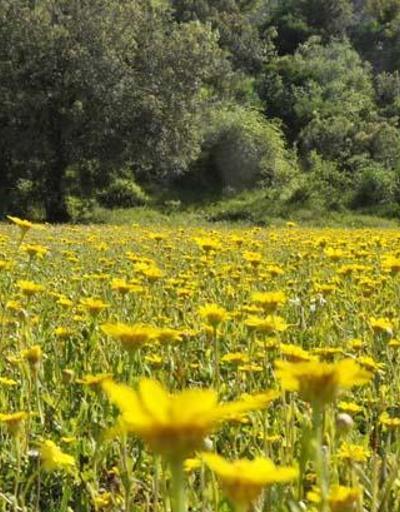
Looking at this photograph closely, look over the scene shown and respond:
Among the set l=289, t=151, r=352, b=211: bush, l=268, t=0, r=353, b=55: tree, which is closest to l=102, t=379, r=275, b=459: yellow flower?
l=289, t=151, r=352, b=211: bush

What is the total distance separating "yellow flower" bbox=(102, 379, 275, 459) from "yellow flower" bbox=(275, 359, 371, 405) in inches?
7.5

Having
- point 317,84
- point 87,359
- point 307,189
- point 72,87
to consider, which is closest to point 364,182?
point 307,189

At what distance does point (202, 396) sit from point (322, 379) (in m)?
A: 0.20

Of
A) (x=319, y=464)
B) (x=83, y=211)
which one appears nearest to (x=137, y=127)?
(x=83, y=211)

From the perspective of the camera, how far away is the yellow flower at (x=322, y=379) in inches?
24.3

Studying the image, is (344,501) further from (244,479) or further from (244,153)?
(244,153)

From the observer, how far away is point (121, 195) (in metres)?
18.3

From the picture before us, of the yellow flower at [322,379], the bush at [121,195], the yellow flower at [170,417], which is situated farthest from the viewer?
the bush at [121,195]

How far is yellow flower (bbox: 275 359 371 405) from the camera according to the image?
2.03ft

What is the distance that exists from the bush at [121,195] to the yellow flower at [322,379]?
57.0 ft

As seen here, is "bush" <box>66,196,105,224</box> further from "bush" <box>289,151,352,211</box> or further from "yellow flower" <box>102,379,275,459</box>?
"yellow flower" <box>102,379,275,459</box>

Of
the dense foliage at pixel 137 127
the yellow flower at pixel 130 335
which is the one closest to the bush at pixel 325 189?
the dense foliage at pixel 137 127

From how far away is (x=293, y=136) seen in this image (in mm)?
23469

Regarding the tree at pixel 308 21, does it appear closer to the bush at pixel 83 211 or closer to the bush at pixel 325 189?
the bush at pixel 325 189
